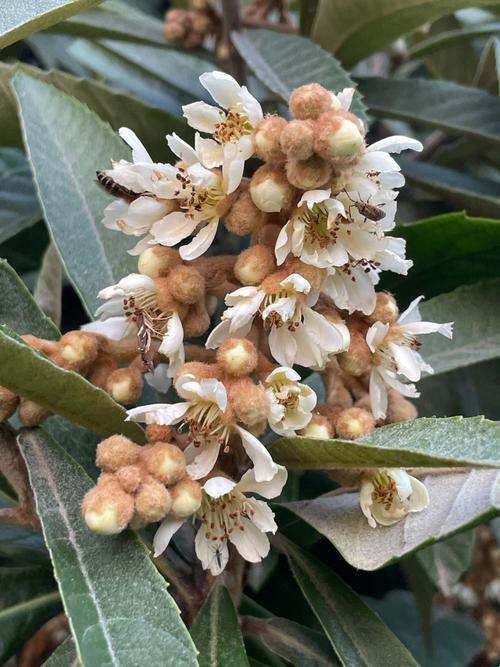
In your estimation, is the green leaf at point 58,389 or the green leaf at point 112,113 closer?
the green leaf at point 58,389

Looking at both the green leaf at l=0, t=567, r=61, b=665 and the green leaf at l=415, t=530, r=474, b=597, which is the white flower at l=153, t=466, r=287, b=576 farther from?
the green leaf at l=415, t=530, r=474, b=597

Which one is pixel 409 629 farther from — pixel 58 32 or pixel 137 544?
pixel 58 32

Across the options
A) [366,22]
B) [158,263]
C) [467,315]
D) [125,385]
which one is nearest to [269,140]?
[158,263]

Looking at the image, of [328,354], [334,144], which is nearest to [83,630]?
[328,354]

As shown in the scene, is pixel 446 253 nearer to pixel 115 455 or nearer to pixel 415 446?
pixel 415 446

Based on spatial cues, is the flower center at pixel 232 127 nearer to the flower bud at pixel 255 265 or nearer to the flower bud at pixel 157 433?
the flower bud at pixel 255 265

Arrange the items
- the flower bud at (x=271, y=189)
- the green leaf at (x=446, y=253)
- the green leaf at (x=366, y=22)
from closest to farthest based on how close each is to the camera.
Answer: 1. the flower bud at (x=271, y=189)
2. the green leaf at (x=446, y=253)
3. the green leaf at (x=366, y=22)

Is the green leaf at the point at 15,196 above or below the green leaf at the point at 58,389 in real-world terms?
below

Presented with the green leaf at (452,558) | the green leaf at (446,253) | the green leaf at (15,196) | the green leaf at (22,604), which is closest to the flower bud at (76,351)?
the green leaf at (22,604)
